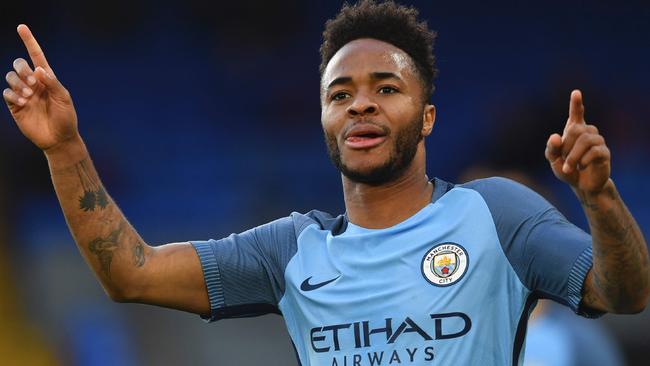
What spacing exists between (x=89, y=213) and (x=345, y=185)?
3.07 ft

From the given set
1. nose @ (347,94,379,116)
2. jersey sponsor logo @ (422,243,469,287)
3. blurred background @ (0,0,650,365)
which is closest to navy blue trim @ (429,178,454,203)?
jersey sponsor logo @ (422,243,469,287)

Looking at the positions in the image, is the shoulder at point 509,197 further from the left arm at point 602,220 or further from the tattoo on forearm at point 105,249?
the tattoo on forearm at point 105,249

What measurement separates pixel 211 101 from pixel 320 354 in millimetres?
5742

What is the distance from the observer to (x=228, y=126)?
9.24 metres

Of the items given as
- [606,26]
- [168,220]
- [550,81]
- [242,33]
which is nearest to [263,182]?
[168,220]

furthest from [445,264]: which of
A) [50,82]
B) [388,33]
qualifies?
[50,82]

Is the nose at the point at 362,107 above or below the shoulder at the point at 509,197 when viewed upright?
above

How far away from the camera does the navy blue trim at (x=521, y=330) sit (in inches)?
149

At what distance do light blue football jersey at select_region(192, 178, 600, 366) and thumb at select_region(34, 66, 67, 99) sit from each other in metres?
0.72

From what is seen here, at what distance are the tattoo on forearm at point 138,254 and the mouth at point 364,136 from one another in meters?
0.79

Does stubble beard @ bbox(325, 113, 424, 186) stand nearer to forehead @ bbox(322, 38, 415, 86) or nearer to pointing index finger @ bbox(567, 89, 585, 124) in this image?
forehead @ bbox(322, 38, 415, 86)

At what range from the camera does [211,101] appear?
940 cm

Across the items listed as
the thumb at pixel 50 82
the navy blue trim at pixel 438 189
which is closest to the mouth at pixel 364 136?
the navy blue trim at pixel 438 189

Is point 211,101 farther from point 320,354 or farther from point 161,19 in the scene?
point 320,354
